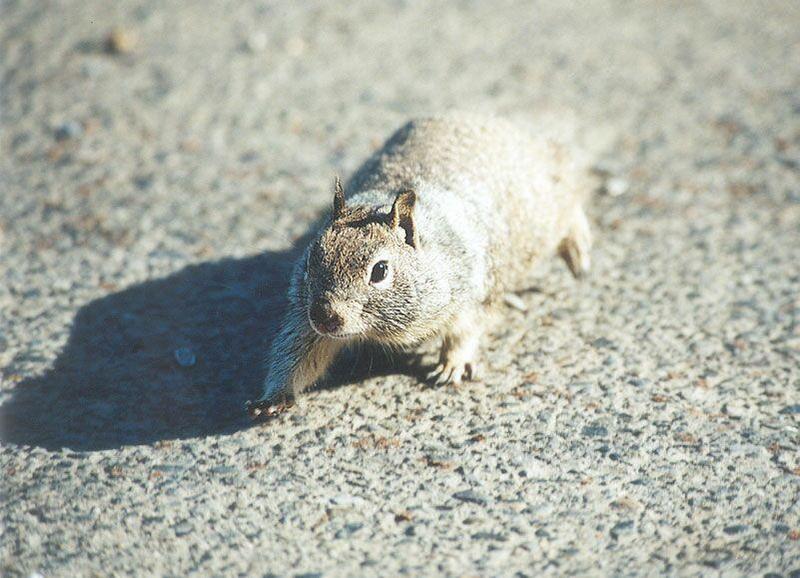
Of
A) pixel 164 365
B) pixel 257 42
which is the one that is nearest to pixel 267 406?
pixel 164 365

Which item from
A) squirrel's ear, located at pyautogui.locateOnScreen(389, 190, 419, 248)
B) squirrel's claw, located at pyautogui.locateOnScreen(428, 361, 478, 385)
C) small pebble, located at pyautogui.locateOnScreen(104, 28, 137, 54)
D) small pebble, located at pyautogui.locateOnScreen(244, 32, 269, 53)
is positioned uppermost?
small pebble, located at pyautogui.locateOnScreen(104, 28, 137, 54)

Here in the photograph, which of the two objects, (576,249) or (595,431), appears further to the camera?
(576,249)

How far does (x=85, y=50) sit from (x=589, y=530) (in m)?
5.15

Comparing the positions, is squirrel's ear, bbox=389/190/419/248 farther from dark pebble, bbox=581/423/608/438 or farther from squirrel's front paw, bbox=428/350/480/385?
dark pebble, bbox=581/423/608/438

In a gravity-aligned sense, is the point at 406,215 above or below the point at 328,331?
above

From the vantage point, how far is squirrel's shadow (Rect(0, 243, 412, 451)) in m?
3.45

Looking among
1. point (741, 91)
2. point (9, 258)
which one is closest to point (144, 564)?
point (9, 258)

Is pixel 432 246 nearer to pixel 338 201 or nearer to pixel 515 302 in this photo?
pixel 338 201

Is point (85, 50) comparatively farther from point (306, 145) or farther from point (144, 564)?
point (144, 564)

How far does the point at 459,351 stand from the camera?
3756mm

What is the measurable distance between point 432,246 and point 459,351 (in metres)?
0.48

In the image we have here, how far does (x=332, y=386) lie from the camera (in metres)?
3.74

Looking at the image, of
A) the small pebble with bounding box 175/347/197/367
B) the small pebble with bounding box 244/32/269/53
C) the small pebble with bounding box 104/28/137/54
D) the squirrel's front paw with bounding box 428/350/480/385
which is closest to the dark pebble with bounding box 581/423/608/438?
the squirrel's front paw with bounding box 428/350/480/385

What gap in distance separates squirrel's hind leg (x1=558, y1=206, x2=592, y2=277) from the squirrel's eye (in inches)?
60.6
